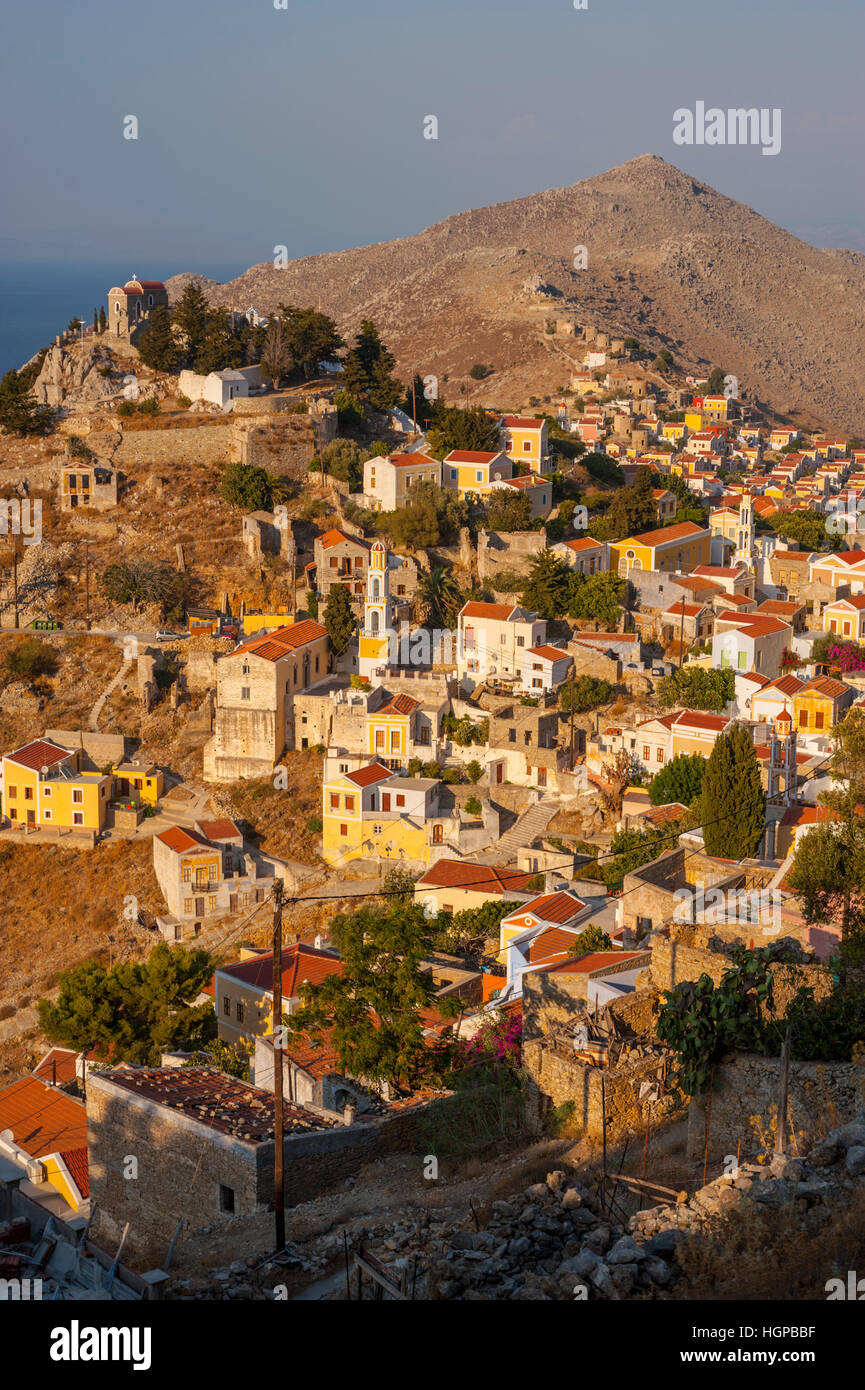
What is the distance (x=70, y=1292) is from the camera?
8.30 metres

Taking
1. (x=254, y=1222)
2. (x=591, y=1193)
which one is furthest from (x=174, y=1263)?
(x=591, y=1193)

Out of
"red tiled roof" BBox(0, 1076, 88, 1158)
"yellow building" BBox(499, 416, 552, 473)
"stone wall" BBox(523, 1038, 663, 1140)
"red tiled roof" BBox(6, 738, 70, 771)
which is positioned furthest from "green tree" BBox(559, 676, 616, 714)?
"stone wall" BBox(523, 1038, 663, 1140)

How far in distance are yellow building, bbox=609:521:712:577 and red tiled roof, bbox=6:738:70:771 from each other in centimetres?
1238

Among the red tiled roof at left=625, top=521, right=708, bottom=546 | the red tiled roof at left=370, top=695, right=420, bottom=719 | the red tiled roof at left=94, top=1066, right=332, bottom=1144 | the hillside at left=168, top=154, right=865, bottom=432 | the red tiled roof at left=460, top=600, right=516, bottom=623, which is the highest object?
the hillside at left=168, top=154, right=865, bottom=432

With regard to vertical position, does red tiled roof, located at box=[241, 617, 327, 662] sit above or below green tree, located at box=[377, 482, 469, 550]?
below

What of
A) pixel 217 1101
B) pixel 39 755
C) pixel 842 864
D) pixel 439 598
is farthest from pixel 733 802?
pixel 39 755

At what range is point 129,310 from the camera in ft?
142

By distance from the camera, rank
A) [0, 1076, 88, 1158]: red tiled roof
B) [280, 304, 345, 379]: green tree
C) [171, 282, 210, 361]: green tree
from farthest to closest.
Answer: [171, 282, 210, 361]: green tree → [280, 304, 345, 379]: green tree → [0, 1076, 88, 1158]: red tiled roof

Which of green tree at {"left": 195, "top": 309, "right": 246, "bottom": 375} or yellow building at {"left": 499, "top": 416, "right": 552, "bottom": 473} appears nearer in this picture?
yellow building at {"left": 499, "top": 416, "right": 552, "bottom": 473}

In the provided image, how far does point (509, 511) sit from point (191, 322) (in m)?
13.7

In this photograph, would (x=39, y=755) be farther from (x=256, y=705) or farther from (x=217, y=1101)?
(x=217, y=1101)

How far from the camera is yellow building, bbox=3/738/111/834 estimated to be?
29117mm

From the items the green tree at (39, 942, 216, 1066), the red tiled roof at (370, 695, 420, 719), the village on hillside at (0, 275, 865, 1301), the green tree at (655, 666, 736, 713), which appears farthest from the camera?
the red tiled roof at (370, 695, 420, 719)

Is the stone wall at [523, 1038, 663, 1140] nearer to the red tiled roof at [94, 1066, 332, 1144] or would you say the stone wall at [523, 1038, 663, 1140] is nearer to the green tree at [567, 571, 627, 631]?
the red tiled roof at [94, 1066, 332, 1144]
